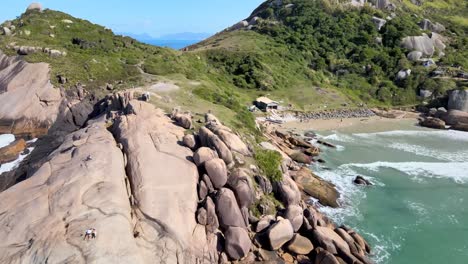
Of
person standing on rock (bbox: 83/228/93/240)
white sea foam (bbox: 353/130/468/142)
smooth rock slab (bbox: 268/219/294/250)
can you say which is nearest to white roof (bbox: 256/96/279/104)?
white sea foam (bbox: 353/130/468/142)

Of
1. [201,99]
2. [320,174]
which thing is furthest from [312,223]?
[201,99]

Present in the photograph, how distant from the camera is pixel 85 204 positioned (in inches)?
1011

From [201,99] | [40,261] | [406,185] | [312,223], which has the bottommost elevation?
[406,185]

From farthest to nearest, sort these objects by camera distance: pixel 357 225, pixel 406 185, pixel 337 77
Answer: pixel 337 77, pixel 406 185, pixel 357 225

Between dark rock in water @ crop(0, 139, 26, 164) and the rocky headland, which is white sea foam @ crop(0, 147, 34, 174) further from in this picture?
the rocky headland

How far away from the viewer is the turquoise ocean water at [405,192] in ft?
113

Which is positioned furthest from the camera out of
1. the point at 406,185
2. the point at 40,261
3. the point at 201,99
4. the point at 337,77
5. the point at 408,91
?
the point at 337,77

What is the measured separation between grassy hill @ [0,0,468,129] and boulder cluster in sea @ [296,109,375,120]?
254 centimetres

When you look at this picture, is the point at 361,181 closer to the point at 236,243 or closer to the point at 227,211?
the point at 227,211

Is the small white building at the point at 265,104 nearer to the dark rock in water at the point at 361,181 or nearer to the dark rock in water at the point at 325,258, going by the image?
the dark rock in water at the point at 361,181

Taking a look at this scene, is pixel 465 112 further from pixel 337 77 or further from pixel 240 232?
pixel 240 232

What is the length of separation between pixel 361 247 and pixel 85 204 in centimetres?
2233

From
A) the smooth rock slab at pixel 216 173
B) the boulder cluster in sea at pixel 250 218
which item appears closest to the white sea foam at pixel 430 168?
the boulder cluster in sea at pixel 250 218

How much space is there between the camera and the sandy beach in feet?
243
